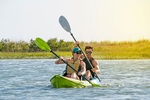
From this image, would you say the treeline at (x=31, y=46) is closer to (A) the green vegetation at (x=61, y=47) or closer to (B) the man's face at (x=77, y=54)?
(A) the green vegetation at (x=61, y=47)

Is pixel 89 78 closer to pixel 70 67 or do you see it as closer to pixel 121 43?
pixel 70 67

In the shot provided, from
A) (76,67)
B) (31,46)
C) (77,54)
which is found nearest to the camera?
(77,54)

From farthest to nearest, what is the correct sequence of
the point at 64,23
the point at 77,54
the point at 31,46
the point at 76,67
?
the point at 31,46 → the point at 64,23 → the point at 76,67 → the point at 77,54

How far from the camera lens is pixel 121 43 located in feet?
122

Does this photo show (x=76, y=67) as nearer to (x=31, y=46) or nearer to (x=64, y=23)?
(x=64, y=23)

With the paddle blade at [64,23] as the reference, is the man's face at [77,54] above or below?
below

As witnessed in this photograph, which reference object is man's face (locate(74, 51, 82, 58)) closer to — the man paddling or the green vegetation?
the man paddling

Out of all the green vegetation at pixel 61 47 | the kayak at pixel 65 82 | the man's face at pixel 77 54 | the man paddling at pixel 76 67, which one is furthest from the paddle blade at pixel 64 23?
the green vegetation at pixel 61 47

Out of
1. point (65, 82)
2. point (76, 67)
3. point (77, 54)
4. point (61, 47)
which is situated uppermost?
point (61, 47)

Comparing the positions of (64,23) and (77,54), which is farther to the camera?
(64,23)

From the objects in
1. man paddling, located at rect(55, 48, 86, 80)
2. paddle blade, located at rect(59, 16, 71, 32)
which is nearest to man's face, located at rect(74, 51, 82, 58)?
man paddling, located at rect(55, 48, 86, 80)

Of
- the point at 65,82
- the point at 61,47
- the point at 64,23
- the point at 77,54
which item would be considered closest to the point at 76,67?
the point at 77,54

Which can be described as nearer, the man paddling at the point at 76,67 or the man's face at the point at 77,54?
the man's face at the point at 77,54

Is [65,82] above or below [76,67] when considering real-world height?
below
